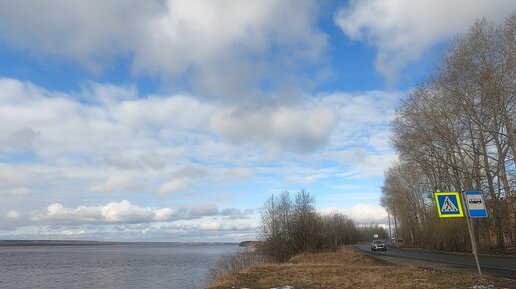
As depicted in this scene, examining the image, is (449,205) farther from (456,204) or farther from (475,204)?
(475,204)

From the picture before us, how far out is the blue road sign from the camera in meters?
15.6

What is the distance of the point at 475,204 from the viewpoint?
15.8 meters

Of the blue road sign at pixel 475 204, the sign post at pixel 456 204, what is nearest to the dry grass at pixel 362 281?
the sign post at pixel 456 204

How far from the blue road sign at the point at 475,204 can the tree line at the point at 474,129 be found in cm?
2174

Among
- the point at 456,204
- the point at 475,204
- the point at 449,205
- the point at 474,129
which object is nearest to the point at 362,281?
the point at 449,205

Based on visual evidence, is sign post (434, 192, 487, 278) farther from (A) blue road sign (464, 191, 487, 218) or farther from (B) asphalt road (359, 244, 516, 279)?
(B) asphalt road (359, 244, 516, 279)

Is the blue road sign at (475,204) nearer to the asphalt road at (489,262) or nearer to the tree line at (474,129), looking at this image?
the asphalt road at (489,262)

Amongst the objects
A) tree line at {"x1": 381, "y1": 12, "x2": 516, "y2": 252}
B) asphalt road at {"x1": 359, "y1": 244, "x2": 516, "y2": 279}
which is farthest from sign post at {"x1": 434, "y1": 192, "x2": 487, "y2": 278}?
tree line at {"x1": 381, "y1": 12, "x2": 516, "y2": 252}

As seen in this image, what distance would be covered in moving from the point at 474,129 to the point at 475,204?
27814 mm

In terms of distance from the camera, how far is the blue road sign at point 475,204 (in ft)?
51.2

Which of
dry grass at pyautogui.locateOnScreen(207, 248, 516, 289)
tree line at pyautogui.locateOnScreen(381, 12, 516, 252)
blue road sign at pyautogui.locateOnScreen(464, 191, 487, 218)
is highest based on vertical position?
tree line at pyautogui.locateOnScreen(381, 12, 516, 252)

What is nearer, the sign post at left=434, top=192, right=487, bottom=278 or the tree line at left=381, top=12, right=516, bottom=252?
the sign post at left=434, top=192, right=487, bottom=278

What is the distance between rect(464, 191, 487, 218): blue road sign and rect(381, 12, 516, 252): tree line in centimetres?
2174

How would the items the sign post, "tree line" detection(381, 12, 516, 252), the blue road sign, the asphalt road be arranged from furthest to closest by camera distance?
"tree line" detection(381, 12, 516, 252) → the asphalt road → the sign post → the blue road sign
